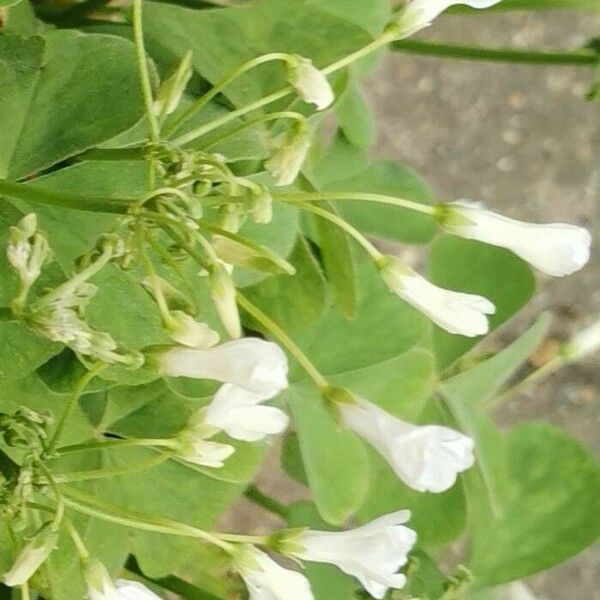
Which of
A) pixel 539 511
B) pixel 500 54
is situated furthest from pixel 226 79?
pixel 539 511

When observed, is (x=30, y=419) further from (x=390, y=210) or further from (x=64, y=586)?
(x=390, y=210)

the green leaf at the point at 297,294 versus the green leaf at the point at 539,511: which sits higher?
the green leaf at the point at 297,294

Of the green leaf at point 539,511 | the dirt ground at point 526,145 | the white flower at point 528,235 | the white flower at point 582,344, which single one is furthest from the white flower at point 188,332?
the dirt ground at point 526,145

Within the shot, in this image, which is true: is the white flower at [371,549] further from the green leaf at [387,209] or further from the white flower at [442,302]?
the green leaf at [387,209]

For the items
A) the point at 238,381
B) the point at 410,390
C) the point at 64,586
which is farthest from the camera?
the point at 410,390

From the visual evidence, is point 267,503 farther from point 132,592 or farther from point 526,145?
point 526,145

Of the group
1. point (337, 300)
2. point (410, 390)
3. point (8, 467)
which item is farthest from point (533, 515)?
point (8, 467)
